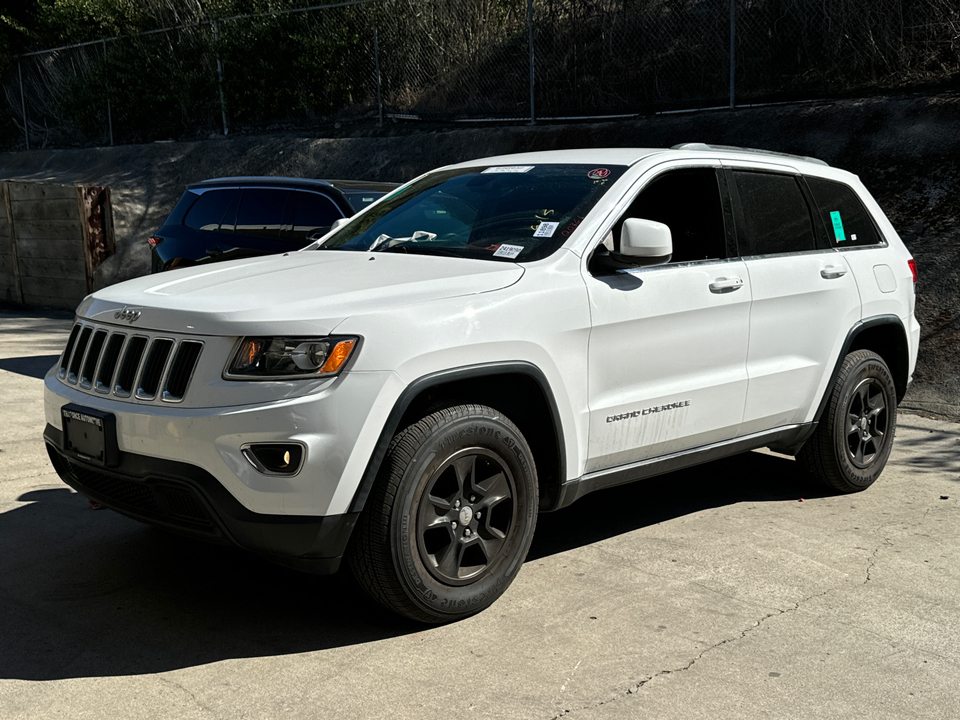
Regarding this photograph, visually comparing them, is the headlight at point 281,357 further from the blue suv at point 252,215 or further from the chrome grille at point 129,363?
the blue suv at point 252,215

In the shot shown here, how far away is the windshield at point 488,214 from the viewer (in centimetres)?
468

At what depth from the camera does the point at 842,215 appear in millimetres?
6086

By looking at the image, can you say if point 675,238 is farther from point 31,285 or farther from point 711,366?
point 31,285

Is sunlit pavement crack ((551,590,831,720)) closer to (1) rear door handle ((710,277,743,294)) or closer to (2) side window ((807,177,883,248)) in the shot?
(1) rear door handle ((710,277,743,294))

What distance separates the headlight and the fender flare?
0.89 feet

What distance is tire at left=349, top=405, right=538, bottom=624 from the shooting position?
388 cm

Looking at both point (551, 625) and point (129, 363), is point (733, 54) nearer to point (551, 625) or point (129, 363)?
point (551, 625)

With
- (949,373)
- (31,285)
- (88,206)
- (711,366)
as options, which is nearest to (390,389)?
(711,366)

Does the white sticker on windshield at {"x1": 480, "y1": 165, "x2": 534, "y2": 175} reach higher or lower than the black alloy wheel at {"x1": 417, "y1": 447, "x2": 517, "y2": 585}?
higher

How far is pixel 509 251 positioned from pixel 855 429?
8.65 feet

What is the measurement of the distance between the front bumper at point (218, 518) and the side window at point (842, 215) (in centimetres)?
347

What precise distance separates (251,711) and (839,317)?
3.82m

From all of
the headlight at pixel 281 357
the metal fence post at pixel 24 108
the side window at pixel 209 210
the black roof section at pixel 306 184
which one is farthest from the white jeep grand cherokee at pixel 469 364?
the metal fence post at pixel 24 108

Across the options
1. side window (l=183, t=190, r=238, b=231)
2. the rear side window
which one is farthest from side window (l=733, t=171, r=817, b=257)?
side window (l=183, t=190, r=238, b=231)
